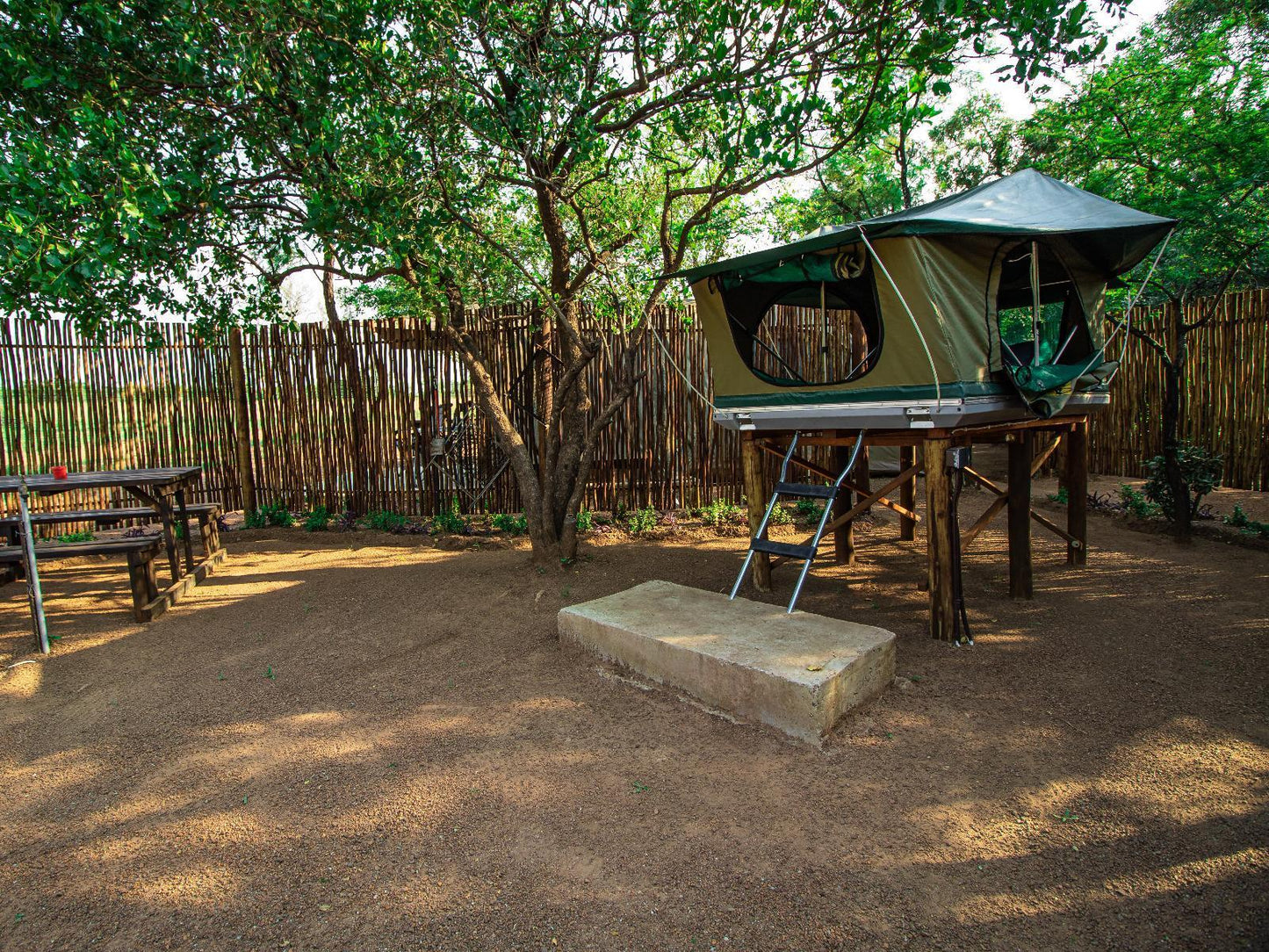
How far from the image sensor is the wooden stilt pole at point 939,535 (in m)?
3.99

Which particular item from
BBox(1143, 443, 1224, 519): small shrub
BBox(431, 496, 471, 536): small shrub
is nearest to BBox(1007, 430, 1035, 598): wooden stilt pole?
BBox(1143, 443, 1224, 519): small shrub

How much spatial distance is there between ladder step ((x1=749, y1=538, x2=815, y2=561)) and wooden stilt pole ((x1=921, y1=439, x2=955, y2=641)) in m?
0.72

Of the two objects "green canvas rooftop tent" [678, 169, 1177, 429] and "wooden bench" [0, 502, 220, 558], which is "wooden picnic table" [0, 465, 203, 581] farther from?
"green canvas rooftop tent" [678, 169, 1177, 429]

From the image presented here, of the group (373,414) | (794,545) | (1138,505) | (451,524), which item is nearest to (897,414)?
(794,545)

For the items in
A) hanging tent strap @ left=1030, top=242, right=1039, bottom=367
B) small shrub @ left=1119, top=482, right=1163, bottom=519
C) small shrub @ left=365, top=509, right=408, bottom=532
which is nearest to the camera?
hanging tent strap @ left=1030, top=242, right=1039, bottom=367

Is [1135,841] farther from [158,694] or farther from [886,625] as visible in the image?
[158,694]

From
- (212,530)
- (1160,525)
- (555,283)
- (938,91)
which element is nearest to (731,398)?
(555,283)

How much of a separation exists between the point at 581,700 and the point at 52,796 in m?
2.24

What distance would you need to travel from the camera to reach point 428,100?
490 cm

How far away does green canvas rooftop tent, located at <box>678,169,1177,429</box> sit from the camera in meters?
3.88

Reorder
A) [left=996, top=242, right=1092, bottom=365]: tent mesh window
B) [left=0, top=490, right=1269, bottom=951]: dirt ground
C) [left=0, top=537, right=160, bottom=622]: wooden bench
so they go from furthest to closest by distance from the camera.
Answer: [left=996, top=242, right=1092, bottom=365]: tent mesh window < [left=0, top=537, right=160, bottom=622]: wooden bench < [left=0, top=490, right=1269, bottom=951]: dirt ground

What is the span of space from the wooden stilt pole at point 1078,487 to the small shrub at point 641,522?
3.86m

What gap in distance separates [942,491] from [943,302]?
1.08m

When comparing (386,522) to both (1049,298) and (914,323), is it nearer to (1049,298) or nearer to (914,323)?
(914,323)
